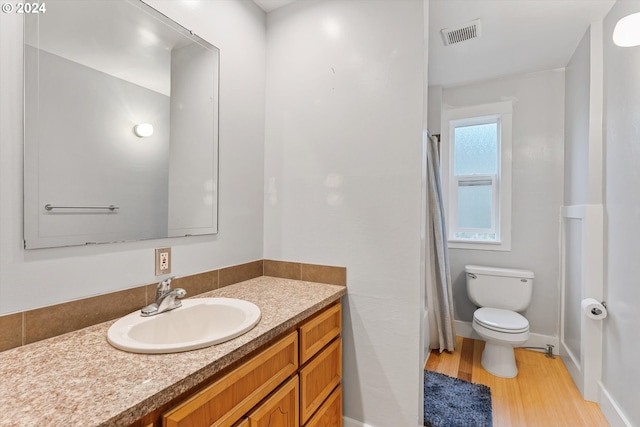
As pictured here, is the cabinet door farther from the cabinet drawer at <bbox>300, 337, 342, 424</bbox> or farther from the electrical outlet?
the electrical outlet

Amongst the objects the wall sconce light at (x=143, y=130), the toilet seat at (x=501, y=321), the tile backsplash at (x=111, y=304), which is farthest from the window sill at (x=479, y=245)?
the wall sconce light at (x=143, y=130)

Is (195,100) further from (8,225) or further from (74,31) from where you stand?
(8,225)

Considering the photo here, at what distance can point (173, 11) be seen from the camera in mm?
1375

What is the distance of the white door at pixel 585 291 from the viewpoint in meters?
1.91

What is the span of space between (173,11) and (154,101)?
45cm

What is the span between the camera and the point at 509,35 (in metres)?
2.15

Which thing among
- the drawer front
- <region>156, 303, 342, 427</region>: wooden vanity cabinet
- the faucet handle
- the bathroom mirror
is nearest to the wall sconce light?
the bathroom mirror

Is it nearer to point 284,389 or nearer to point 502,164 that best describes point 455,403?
point 284,389

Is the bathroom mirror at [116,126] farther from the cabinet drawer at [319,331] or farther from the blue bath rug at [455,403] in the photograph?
the blue bath rug at [455,403]

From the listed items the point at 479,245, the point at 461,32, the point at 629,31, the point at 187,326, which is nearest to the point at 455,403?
the point at 479,245

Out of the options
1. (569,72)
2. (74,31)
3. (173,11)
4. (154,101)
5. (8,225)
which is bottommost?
(8,225)

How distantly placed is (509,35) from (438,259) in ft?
5.75

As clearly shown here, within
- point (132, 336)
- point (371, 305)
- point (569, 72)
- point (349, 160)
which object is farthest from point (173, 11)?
point (569, 72)

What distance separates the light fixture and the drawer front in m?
2.31
